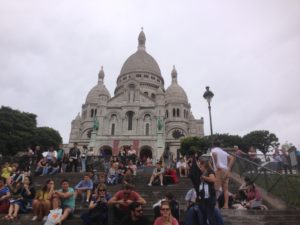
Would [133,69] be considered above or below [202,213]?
above

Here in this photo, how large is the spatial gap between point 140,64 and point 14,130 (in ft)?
95.6

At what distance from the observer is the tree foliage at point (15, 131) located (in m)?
37.5

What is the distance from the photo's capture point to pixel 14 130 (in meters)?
39.6

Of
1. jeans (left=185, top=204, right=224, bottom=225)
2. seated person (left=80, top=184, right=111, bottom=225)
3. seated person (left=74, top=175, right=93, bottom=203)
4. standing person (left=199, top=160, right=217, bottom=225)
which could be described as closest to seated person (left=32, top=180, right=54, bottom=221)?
seated person (left=80, top=184, right=111, bottom=225)

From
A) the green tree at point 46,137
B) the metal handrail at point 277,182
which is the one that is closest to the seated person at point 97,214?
the metal handrail at point 277,182

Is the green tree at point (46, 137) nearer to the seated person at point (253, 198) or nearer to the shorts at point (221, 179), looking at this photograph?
the seated person at point (253, 198)

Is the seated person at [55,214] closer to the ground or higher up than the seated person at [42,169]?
Answer: closer to the ground

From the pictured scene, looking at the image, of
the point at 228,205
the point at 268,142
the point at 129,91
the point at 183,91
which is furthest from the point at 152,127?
the point at 228,205

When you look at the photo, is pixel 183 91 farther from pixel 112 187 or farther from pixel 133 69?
pixel 112 187

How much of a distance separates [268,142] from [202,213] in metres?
54.3

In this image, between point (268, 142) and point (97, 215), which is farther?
point (268, 142)

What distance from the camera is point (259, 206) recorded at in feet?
25.1

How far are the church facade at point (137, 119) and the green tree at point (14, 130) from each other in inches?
345

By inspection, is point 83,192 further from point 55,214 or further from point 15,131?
point 15,131
